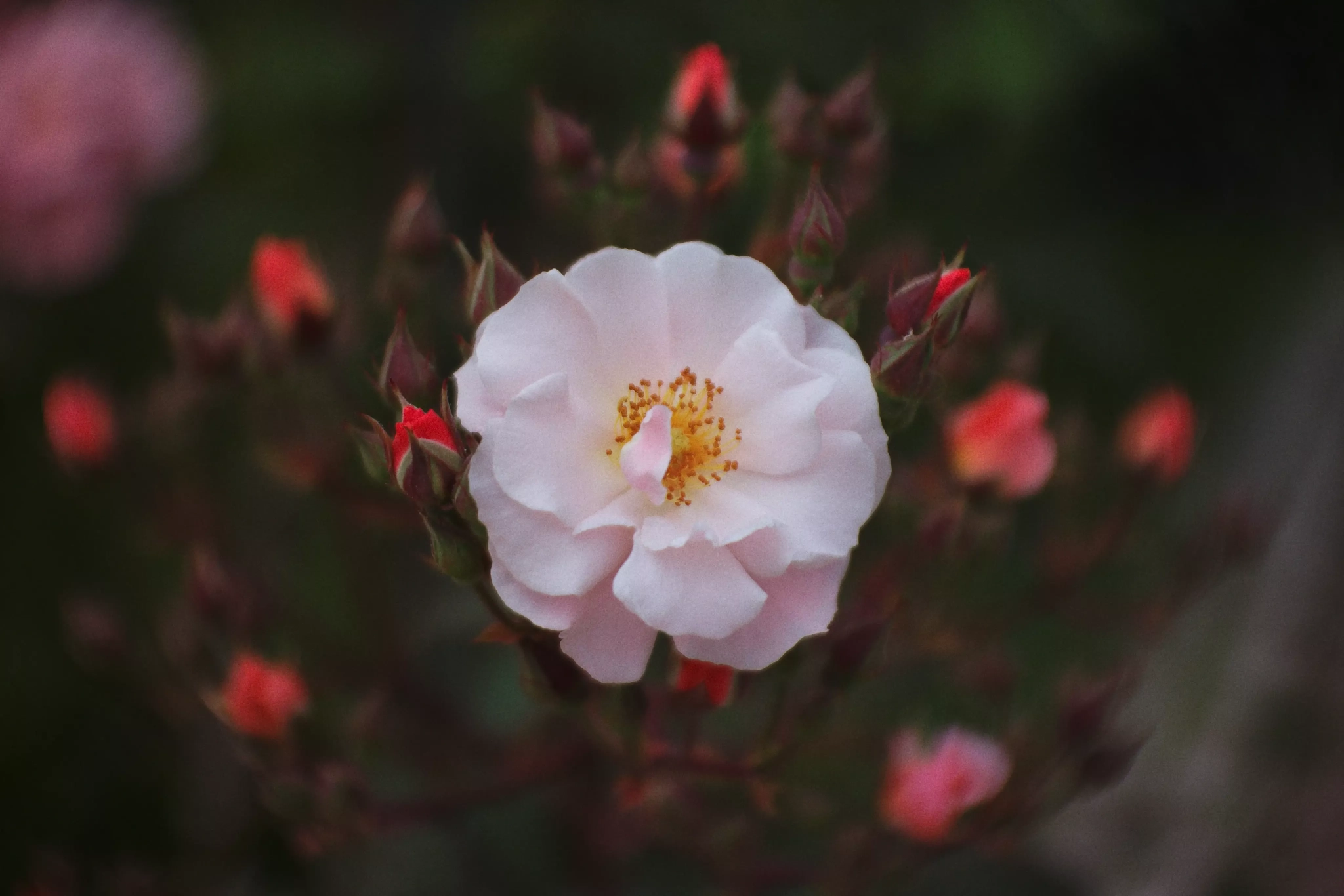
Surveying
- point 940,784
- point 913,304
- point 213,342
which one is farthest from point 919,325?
point 213,342

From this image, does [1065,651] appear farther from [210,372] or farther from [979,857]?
[210,372]

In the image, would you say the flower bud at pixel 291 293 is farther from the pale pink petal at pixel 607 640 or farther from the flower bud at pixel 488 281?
the pale pink petal at pixel 607 640

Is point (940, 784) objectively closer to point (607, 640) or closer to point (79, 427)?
point (607, 640)

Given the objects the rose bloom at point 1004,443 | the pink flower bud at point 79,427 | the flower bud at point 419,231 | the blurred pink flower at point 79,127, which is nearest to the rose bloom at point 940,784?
the rose bloom at point 1004,443

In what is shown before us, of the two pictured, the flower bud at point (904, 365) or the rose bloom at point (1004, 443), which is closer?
the flower bud at point (904, 365)

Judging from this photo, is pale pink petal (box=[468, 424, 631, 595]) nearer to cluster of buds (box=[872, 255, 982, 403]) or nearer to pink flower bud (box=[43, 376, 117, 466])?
cluster of buds (box=[872, 255, 982, 403])

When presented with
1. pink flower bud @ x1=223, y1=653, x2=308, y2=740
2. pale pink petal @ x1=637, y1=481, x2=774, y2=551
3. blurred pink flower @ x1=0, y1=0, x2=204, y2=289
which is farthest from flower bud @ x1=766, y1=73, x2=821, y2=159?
blurred pink flower @ x1=0, y1=0, x2=204, y2=289
